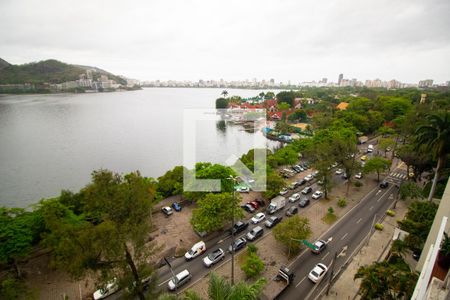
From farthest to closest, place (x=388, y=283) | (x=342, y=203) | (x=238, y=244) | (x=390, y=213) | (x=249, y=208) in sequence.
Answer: (x=342, y=203) < (x=249, y=208) < (x=390, y=213) < (x=238, y=244) < (x=388, y=283)

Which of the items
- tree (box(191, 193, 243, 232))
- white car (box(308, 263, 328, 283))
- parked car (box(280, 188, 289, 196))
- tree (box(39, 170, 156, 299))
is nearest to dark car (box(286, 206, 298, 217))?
parked car (box(280, 188, 289, 196))

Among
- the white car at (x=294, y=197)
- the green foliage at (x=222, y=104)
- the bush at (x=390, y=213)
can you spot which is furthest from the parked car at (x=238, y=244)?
the green foliage at (x=222, y=104)

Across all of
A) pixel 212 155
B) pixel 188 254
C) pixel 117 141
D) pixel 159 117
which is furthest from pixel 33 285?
pixel 159 117

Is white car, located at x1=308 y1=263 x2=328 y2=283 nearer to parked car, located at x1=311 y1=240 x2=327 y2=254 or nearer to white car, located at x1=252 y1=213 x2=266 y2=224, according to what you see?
parked car, located at x1=311 y1=240 x2=327 y2=254

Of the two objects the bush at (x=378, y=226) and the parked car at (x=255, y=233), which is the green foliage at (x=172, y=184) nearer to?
the parked car at (x=255, y=233)

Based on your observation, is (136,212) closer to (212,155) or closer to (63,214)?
(63,214)

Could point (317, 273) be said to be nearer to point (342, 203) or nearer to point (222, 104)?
point (342, 203)

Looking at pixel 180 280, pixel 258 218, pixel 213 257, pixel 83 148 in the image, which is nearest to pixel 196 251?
pixel 213 257
